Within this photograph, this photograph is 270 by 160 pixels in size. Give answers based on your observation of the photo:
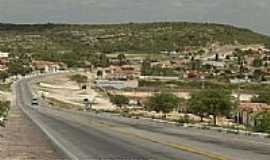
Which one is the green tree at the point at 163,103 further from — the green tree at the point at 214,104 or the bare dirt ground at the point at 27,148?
the bare dirt ground at the point at 27,148

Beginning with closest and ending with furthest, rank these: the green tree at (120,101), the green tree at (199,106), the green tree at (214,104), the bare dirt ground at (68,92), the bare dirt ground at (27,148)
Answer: the bare dirt ground at (27,148)
the green tree at (214,104)
the green tree at (199,106)
the green tree at (120,101)
the bare dirt ground at (68,92)

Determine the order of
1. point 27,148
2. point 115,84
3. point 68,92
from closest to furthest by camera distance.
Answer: point 27,148, point 68,92, point 115,84

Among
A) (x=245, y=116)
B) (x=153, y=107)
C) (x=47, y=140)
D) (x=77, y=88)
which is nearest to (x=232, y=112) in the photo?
(x=245, y=116)

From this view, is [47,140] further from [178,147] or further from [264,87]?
[264,87]

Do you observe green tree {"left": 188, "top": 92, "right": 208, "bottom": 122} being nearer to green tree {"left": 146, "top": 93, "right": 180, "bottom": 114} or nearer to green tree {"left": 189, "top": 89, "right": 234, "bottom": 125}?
green tree {"left": 189, "top": 89, "right": 234, "bottom": 125}

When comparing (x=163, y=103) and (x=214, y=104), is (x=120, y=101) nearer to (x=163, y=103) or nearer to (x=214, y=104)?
(x=163, y=103)

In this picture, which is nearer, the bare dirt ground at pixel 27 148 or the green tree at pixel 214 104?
the bare dirt ground at pixel 27 148

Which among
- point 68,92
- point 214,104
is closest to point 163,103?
point 214,104

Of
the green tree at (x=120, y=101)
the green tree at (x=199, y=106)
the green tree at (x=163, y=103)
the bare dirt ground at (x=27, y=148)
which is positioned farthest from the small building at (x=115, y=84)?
the bare dirt ground at (x=27, y=148)

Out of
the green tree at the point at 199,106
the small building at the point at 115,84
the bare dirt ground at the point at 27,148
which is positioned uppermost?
the bare dirt ground at the point at 27,148

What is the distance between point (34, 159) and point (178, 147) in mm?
6143

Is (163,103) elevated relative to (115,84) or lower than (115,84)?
elevated

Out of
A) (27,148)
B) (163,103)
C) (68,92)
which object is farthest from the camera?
(68,92)

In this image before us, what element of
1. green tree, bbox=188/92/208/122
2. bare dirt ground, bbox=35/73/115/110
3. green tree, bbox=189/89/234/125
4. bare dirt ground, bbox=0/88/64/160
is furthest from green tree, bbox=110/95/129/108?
bare dirt ground, bbox=0/88/64/160
